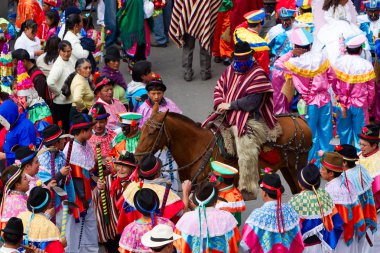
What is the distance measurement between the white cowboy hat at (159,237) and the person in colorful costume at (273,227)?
1.21 metres

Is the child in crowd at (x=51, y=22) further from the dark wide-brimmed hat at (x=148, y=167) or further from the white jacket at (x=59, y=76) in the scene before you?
the dark wide-brimmed hat at (x=148, y=167)

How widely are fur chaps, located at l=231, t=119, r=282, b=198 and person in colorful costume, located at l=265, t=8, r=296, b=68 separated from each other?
14.0 feet

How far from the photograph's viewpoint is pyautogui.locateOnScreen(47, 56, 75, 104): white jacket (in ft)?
43.4

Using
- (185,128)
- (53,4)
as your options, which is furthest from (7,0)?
(185,128)

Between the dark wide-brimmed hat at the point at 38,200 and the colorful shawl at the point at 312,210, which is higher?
the dark wide-brimmed hat at the point at 38,200

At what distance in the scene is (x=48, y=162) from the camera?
9.66 metres

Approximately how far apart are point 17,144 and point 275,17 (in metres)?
8.95

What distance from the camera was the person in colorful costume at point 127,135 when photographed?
11070 millimetres

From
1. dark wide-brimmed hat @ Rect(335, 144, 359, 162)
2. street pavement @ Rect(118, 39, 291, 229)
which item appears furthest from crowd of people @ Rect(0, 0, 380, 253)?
street pavement @ Rect(118, 39, 291, 229)

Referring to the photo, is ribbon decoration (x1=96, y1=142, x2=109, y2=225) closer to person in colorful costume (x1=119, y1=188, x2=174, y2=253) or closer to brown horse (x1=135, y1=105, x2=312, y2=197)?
brown horse (x1=135, y1=105, x2=312, y2=197)

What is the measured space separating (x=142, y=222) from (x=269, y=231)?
131 centimetres

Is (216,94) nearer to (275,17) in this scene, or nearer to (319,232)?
(319,232)

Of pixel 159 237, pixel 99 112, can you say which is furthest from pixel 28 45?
pixel 159 237

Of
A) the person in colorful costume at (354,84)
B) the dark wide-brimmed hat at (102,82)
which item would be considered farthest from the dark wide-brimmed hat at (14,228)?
the person in colorful costume at (354,84)
